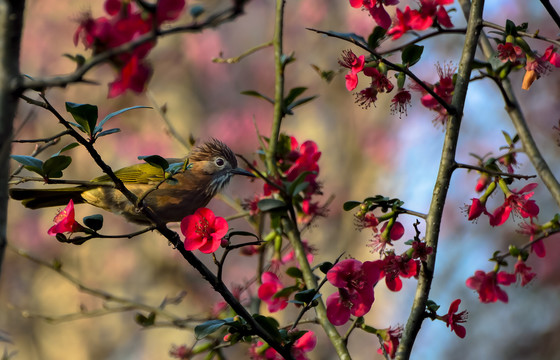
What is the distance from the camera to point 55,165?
141 cm

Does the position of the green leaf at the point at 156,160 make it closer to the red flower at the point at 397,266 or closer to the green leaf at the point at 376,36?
the red flower at the point at 397,266

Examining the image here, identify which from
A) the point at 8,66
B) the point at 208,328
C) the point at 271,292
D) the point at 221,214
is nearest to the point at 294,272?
the point at 271,292

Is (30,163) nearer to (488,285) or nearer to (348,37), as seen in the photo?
(348,37)

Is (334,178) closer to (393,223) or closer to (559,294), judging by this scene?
(559,294)

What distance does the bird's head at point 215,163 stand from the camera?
2869mm

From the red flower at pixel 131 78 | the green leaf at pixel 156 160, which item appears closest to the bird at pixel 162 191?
the green leaf at pixel 156 160

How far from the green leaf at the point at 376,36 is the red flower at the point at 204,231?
2.28ft

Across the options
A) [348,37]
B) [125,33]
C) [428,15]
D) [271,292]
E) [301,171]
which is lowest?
[125,33]

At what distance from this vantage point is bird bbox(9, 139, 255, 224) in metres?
2.60

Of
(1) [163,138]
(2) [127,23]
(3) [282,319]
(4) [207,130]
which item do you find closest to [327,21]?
(4) [207,130]

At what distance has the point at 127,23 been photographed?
910 mm

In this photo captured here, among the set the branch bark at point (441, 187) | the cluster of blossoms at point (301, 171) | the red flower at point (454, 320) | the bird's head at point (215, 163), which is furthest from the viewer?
the bird's head at point (215, 163)

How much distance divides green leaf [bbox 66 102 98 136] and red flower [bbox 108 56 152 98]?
0.42 m

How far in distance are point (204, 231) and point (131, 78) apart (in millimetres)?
769
